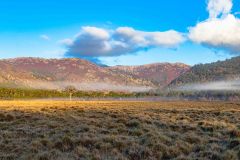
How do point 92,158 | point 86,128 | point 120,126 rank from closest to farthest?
point 92,158, point 86,128, point 120,126

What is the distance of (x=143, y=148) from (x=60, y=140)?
14.8ft

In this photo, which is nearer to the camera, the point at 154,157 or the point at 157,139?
the point at 154,157

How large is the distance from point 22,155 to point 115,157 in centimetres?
388

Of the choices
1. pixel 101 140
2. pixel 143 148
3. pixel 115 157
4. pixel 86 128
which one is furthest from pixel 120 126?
pixel 115 157

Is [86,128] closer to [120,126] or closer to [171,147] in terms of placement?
[120,126]

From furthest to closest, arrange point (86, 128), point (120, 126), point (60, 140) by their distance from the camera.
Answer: point (120, 126) < point (86, 128) < point (60, 140)

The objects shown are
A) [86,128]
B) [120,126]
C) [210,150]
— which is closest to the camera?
[210,150]

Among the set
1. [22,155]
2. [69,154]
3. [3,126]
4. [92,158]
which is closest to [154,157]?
[92,158]

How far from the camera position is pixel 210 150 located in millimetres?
16234

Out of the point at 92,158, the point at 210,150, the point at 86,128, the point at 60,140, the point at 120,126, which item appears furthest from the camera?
the point at 120,126

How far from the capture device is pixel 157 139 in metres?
18.7

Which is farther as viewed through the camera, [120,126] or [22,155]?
[120,126]

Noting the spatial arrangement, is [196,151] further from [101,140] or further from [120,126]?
[120,126]

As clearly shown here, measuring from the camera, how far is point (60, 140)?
60.7 feet
